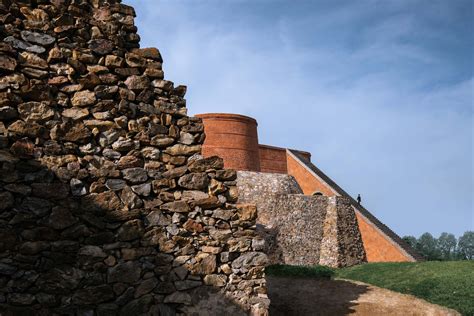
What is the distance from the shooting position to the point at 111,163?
5871 mm

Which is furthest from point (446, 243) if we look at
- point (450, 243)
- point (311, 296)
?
point (311, 296)

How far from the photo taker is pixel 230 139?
21250mm

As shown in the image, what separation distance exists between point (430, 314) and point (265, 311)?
17.0 ft

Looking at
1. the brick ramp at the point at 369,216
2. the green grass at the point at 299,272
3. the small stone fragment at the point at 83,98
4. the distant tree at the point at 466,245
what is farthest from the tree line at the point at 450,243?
the small stone fragment at the point at 83,98

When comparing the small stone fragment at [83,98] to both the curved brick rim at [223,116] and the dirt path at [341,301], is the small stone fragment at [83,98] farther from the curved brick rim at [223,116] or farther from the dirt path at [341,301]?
the curved brick rim at [223,116]

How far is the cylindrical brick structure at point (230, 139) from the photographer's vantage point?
828 inches

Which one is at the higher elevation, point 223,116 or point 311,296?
point 223,116

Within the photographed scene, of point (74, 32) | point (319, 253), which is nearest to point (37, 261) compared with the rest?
point (74, 32)

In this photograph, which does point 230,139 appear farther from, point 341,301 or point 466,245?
point 466,245

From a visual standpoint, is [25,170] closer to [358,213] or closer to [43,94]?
[43,94]

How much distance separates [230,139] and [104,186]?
15.6 meters

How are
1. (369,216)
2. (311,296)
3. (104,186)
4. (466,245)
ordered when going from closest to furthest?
(104,186)
(311,296)
(369,216)
(466,245)

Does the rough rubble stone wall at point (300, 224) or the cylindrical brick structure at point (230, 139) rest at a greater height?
the cylindrical brick structure at point (230, 139)

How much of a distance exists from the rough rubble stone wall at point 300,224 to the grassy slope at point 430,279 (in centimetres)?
359
